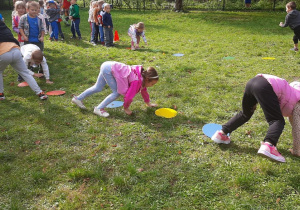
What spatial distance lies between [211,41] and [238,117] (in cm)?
836

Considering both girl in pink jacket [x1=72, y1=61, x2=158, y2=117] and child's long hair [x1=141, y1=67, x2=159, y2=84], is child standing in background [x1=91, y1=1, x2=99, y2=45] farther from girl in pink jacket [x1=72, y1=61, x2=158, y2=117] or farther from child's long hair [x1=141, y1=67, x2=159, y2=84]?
child's long hair [x1=141, y1=67, x2=159, y2=84]

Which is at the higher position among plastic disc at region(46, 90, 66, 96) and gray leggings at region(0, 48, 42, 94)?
gray leggings at region(0, 48, 42, 94)

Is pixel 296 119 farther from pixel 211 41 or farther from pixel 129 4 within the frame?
pixel 129 4

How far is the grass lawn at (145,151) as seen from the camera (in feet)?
8.68

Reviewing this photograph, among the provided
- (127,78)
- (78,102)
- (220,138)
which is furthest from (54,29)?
(220,138)

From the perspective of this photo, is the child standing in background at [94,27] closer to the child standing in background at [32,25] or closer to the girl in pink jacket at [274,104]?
the child standing in background at [32,25]

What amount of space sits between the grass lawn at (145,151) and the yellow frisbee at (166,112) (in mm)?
99

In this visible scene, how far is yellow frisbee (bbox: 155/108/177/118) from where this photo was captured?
4422 mm

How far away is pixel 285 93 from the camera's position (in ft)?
9.70

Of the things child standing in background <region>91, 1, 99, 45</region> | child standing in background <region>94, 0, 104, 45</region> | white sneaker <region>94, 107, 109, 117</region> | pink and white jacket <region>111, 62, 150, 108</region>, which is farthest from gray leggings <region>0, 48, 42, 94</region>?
child standing in background <region>91, 1, 99, 45</region>

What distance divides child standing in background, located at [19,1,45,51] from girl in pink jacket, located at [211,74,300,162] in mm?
5420

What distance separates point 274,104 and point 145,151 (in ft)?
5.62

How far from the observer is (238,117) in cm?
336

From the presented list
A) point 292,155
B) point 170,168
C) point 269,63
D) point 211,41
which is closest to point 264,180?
point 292,155
